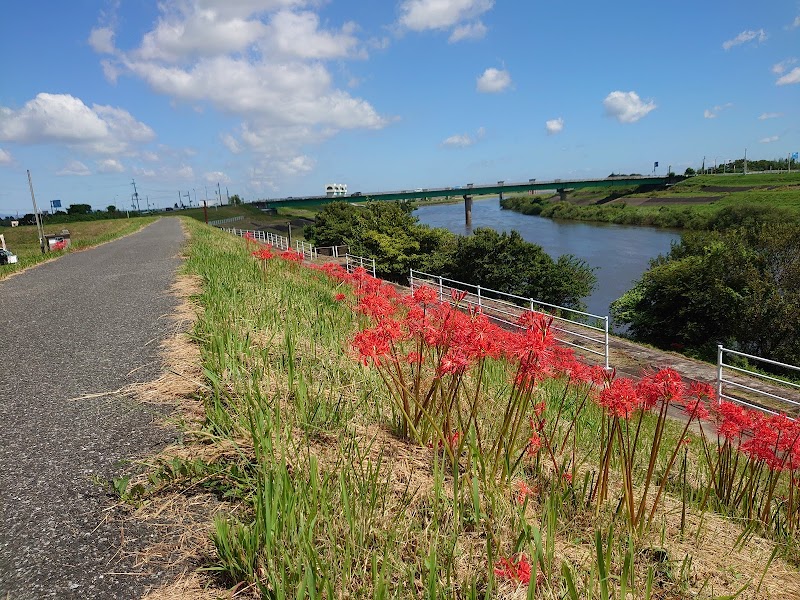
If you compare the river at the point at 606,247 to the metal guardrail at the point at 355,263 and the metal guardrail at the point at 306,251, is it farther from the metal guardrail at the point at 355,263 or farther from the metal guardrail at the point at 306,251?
the metal guardrail at the point at 306,251

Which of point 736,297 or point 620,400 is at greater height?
point 620,400

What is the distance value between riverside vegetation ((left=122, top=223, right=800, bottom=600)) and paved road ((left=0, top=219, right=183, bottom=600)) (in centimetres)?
26

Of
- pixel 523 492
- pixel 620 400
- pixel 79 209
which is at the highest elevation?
pixel 79 209

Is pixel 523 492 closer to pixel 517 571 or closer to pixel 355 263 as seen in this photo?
pixel 517 571

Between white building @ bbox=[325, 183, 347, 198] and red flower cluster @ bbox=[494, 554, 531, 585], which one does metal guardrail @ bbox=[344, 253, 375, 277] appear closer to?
red flower cluster @ bbox=[494, 554, 531, 585]

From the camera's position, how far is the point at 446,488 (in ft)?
8.46

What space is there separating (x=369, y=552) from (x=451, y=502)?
576 millimetres

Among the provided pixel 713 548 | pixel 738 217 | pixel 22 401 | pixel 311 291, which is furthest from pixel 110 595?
pixel 738 217

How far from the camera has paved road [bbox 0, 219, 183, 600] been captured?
1.87 m

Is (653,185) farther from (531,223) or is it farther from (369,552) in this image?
(369,552)

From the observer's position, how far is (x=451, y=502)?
7.86ft

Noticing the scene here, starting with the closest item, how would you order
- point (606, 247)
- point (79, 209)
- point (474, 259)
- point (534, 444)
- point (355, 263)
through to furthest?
point (534, 444)
point (355, 263)
point (474, 259)
point (606, 247)
point (79, 209)

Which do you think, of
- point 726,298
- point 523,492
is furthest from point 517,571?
point 726,298

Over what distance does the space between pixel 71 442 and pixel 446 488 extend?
2152 millimetres
